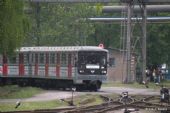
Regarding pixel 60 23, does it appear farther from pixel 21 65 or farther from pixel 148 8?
pixel 21 65

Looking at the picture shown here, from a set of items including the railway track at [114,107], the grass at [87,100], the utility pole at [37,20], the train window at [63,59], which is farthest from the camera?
the utility pole at [37,20]

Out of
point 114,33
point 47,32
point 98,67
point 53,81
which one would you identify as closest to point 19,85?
point 53,81

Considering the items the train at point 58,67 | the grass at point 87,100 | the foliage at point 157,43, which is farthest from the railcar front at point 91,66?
the foliage at point 157,43

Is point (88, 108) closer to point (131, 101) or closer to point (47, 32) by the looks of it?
point (131, 101)

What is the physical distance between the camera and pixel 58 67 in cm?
3862

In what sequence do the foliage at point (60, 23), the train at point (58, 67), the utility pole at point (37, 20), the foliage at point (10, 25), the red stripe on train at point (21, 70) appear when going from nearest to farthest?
the foliage at point (10, 25) < the train at point (58, 67) < the red stripe on train at point (21, 70) < the utility pole at point (37, 20) < the foliage at point (60, 23)

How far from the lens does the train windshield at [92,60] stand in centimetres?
3725

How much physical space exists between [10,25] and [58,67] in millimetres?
13880

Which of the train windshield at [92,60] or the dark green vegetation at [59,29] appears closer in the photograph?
the dark green vegetation at [59,29]

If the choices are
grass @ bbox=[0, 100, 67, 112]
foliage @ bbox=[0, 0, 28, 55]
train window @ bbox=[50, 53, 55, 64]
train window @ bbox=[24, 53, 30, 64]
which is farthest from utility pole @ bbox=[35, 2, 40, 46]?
foliage @ bbox=[0, 0, 28, 55]

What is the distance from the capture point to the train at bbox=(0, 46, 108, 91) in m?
37.3

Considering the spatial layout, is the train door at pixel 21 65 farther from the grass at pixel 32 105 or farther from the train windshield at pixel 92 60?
the grass at pixel 32 105

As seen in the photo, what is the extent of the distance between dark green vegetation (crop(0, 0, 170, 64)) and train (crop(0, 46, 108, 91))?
174 cm

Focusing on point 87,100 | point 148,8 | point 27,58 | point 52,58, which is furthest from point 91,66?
point 148,8
